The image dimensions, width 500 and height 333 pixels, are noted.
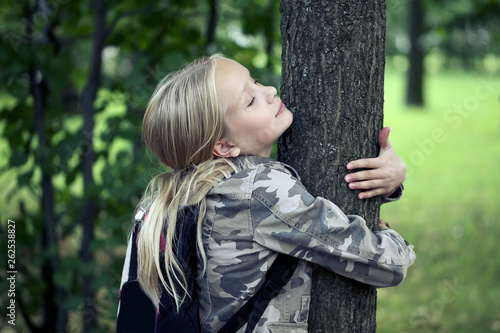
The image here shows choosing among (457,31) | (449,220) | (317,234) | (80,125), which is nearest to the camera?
(317,234)

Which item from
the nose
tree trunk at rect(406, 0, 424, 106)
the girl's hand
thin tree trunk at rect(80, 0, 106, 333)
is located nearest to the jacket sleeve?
the girl's hand

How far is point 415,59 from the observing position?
1448 centimetres

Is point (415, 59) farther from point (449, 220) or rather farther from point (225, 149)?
point (225, 149)

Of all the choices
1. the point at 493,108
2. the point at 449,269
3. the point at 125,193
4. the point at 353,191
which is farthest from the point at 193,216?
the point at 493,108

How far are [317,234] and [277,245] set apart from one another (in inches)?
5.0

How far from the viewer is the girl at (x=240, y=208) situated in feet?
4.68

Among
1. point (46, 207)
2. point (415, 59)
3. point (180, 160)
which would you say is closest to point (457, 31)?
point (415, 59)

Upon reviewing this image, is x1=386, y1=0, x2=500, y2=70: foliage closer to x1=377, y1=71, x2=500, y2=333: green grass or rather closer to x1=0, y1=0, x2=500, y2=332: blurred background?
x1=377, y1=71, x2=500, y2=333: green grass

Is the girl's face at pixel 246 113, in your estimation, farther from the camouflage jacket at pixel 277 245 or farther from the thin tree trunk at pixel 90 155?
the thin tree trunk at pixel 90 155

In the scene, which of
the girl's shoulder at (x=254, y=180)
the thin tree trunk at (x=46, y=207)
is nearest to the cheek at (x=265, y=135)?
the girl's shoulder at (x=254, y=180)

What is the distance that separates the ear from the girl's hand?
1.25ft

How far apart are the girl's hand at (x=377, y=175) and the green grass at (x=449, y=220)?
2.04m

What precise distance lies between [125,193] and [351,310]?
1.79 metres

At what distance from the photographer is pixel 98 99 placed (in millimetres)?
3371
